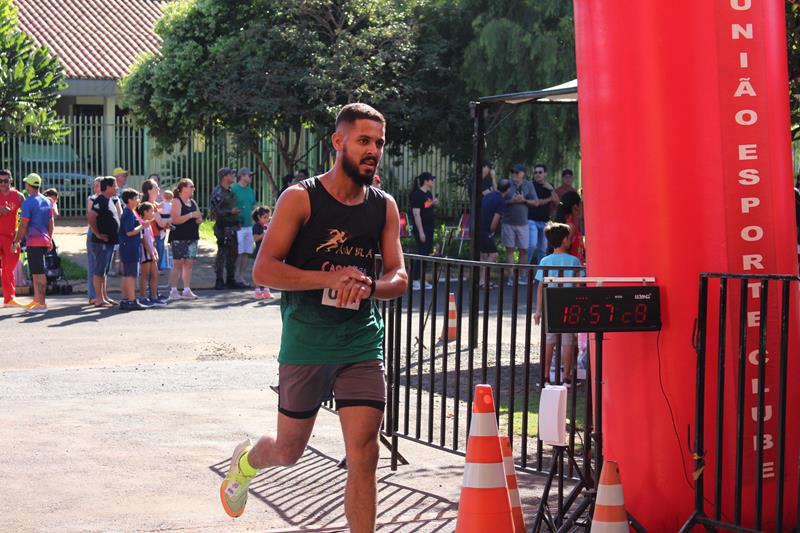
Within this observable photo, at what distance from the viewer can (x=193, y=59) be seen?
26.9 m

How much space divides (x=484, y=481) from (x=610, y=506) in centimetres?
54

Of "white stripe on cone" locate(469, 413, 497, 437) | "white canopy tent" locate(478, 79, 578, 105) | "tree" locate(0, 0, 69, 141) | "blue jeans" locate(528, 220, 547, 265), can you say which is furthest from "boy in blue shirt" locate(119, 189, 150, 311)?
"white stripe on cone" locate(469, 413, 497, 437)

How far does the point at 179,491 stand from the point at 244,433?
1755 mm

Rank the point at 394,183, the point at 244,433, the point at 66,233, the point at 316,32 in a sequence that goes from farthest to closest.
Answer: the point at 394,183
the point at 66,233
the point at 316,32
the point at 244,433

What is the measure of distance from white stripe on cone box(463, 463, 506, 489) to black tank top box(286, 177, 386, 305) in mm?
902

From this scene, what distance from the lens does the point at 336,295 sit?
17.9ft

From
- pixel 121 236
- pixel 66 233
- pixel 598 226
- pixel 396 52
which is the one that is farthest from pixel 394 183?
pixel 598 226

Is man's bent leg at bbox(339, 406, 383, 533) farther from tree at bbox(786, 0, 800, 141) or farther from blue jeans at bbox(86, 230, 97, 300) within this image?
blue jeans at bbox(86, 230, 97, 300)

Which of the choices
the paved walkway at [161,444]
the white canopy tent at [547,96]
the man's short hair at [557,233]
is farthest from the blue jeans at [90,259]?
the man's short hair at [557,233]

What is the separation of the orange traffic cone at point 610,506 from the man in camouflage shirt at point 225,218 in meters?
14.5

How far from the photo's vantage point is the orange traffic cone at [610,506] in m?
5.11

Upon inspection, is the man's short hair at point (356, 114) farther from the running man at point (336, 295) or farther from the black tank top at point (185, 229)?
the black tank top at point (185, 229)

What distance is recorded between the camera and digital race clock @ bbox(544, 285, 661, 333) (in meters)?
5.38

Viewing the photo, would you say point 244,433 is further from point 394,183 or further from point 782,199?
point 394,183
